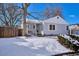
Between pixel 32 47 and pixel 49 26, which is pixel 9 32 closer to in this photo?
pixel 32 47

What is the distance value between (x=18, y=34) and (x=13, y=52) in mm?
292

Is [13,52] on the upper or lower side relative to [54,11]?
lower

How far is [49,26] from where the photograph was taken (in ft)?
27.1

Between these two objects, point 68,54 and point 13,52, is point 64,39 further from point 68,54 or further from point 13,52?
point 13,52

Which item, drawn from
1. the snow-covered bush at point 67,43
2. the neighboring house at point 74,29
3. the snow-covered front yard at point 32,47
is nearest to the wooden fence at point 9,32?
the snow-covered front yard at point 32,47

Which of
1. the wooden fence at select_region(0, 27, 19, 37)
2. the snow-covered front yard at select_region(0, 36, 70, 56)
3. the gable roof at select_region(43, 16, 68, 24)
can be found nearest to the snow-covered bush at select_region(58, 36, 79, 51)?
the snow-covered front yard at select_region(0, 36, 70, 56)

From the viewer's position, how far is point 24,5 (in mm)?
8227

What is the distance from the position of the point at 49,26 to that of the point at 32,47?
1.33 ft

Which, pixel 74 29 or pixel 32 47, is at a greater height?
pixel 74 29

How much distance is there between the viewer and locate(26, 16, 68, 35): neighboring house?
27.1ft

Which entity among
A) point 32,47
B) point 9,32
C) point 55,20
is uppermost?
point 55,20

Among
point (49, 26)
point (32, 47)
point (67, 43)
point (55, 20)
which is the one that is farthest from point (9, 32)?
point (67, 43)

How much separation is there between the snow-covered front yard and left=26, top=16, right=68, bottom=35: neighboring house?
0.31ft

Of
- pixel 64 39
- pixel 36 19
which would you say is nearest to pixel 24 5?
pixel 36 19
